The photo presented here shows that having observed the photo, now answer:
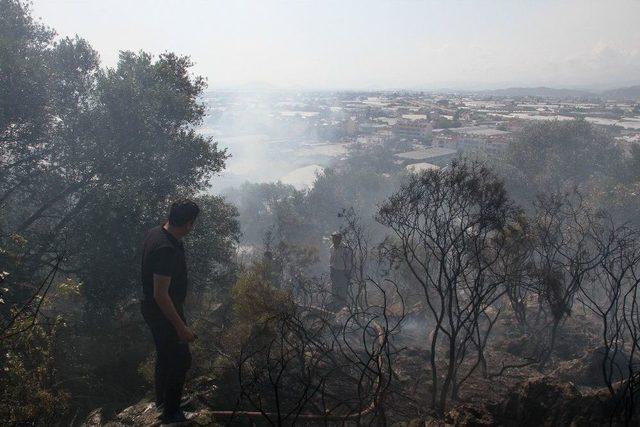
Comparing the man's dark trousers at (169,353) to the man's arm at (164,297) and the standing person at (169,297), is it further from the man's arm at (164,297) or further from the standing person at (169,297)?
the man's arm at (164,297)

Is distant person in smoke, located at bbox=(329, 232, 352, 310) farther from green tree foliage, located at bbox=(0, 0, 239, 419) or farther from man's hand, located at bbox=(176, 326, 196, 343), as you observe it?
man's hand, located at bbox=(176, 326, 196, 343)

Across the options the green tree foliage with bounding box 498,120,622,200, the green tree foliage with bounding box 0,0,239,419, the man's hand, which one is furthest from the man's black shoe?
the green tree foliage with bounding box 498,120,622,200

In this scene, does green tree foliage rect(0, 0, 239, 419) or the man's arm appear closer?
the man's arm

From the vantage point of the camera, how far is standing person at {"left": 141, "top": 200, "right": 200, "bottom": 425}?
11.4 ft

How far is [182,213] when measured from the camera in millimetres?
3656

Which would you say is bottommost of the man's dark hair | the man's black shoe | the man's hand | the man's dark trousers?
the man's black shoe

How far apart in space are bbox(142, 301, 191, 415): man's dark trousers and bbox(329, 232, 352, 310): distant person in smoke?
7.68 m

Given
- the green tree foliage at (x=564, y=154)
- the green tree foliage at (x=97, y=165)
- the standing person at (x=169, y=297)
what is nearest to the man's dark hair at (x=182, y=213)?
the standing person at (x=169, y=297)

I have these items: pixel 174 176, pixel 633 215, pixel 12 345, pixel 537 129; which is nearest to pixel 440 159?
pixel 537 129

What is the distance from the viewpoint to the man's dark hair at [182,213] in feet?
12.0

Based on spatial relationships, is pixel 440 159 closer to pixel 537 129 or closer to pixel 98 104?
pixel 537 129

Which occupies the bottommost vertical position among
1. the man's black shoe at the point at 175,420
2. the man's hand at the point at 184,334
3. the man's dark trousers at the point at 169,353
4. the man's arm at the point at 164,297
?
the man's black shoe at the point at 175,420

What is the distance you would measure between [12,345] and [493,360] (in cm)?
792

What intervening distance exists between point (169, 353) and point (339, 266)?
8487 millimetres
